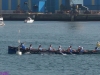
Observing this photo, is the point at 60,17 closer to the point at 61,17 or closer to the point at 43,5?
the point at 61,17

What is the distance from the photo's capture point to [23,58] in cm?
5781

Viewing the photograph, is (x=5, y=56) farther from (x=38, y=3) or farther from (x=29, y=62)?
(x=38, y=3)

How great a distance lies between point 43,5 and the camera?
133000mm

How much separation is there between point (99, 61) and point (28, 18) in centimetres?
7331

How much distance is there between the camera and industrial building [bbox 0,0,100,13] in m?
131

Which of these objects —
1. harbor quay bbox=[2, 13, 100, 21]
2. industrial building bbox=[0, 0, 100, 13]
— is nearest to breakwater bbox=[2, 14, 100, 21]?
harbor quay bbox=[2, 13, 100, 21]

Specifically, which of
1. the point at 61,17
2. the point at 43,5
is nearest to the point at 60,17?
the point at 61,17

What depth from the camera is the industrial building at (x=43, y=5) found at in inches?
5148

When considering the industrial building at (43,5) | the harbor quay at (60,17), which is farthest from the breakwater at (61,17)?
the industrial building at (43,5)

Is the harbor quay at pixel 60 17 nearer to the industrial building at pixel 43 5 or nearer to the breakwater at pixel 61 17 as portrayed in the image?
the breakwater at pixel 61 17

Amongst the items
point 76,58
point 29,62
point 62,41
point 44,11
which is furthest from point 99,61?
point 44,11

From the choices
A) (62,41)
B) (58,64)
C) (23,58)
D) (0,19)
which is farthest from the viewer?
(0,19)

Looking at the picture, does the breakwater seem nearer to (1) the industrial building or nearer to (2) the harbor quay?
(2) the harbor quay

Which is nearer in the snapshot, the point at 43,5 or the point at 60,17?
the point at 60,17
